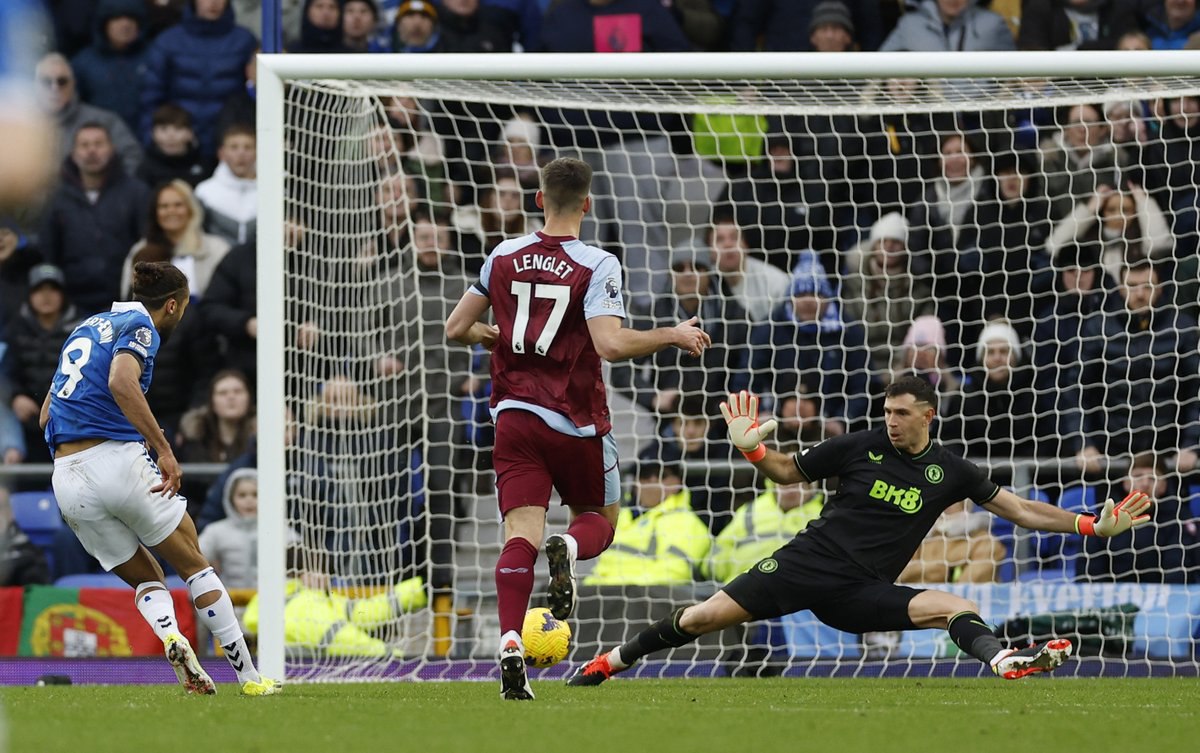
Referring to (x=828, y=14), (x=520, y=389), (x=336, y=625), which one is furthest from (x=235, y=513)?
(x=828, y=14)

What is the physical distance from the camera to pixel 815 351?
10195 millimetres

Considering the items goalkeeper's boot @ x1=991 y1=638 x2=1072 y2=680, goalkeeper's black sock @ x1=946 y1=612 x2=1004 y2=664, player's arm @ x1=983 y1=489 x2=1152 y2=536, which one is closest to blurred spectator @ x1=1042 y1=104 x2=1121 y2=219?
player's arm @ x1=983 y1=489 x2=1152 y2=536

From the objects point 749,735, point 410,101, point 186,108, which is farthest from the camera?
point 186,108

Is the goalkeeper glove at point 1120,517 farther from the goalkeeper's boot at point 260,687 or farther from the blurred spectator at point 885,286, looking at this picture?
the goalkeeper's boot at point 260,687

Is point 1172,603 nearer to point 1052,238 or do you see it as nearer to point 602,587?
point 1052,238

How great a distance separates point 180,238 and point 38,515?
2.10 metres

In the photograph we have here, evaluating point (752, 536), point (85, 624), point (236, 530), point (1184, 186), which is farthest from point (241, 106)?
point (1184, 186)

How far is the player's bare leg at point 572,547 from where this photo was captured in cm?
577

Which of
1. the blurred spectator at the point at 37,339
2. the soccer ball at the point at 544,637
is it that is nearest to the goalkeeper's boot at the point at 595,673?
the soccer ball at the point at 544,637

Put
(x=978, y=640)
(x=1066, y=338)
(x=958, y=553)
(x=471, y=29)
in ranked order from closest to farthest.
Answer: (x=978, y=640), (x=958, y=553), (x=1066, y=338), (x=471, y=29)

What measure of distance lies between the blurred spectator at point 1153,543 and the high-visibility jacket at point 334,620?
4082 mm

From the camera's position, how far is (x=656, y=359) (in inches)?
412

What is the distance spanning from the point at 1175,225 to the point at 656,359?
332 centimetres

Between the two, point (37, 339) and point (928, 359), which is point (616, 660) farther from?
point (37, 339)
